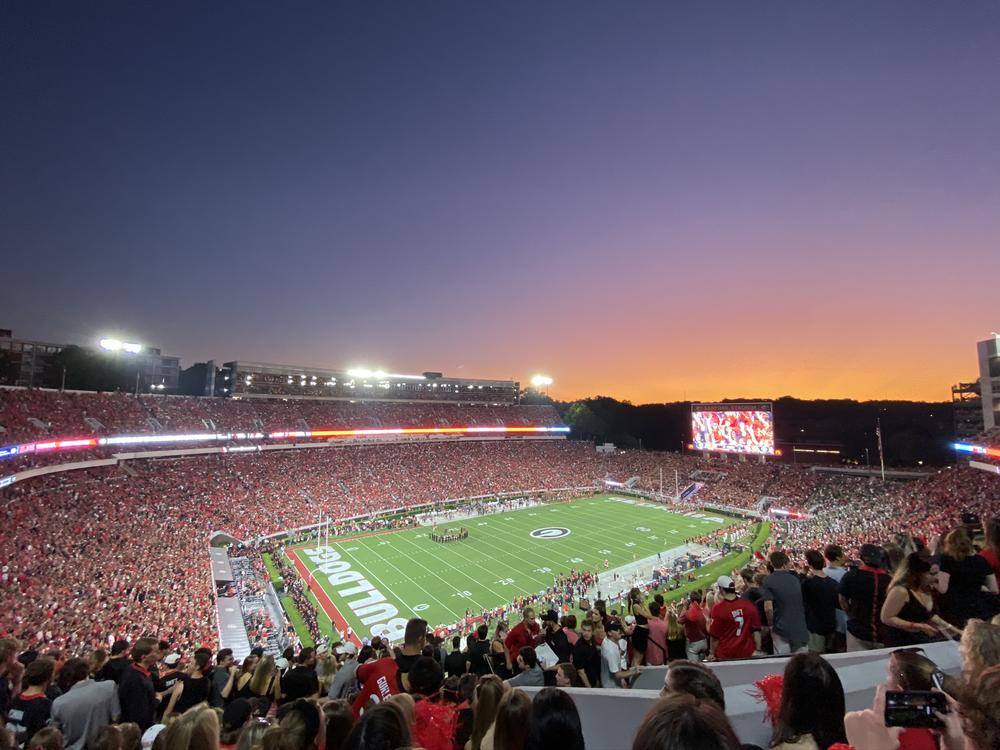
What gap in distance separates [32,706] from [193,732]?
11.4 feet

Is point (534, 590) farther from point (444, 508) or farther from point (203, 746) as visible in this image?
point (203, 746)

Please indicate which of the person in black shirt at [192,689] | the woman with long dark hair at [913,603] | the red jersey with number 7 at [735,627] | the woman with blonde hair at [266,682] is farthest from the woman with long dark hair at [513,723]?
the person in black shirt at [192,689]

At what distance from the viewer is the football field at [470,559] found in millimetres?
23953

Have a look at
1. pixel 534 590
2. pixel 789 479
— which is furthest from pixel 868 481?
pixel 534 590

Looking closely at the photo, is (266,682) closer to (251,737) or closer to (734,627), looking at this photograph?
(251,737)

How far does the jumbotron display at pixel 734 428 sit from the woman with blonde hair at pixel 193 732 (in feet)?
167

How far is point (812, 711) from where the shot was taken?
92.4 inches

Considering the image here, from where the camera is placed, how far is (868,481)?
135ft

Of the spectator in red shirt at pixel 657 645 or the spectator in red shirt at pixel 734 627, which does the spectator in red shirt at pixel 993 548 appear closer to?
the spectator in red shirt at pixel 734 627

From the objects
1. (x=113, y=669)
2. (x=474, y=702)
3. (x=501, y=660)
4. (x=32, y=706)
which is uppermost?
(x=474, y=702)

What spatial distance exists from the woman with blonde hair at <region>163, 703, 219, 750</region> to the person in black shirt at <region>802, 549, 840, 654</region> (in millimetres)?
5894

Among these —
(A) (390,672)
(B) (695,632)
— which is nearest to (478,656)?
(A) (390,672)

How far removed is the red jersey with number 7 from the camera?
563 cm

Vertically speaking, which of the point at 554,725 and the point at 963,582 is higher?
the point at 554,725
